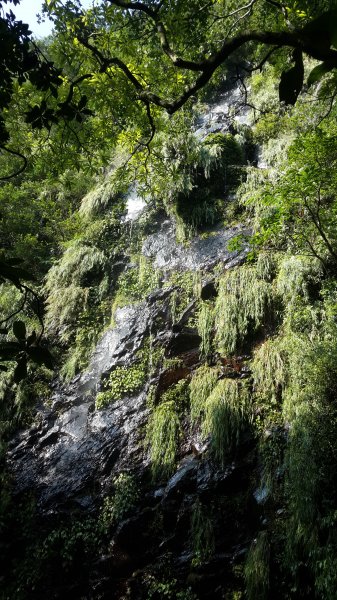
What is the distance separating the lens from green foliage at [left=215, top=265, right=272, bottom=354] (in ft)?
18.7

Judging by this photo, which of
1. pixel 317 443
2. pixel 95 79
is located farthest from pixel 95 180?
pixel 317 443

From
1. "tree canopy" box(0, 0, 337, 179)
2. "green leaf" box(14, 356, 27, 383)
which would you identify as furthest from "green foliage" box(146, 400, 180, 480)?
"green leaf" box(14, 356, 27, 383)

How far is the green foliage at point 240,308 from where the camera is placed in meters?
5.71

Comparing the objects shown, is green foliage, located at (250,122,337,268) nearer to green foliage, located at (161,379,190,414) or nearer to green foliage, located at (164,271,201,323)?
green foliage, located at (164,271,201,323)

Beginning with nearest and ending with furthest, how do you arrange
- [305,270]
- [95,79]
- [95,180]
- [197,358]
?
[95,79] → [305,270] → [197,358] → [95,180]

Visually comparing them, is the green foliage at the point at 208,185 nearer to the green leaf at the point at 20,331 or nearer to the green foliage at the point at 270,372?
the green foliage at the point at 270,372

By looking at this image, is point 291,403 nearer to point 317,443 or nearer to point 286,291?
point 317,443

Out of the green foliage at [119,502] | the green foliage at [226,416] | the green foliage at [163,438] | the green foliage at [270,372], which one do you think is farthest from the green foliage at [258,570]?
the green foliage at [119,502]

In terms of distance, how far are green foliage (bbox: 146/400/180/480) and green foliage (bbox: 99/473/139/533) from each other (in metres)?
0.35

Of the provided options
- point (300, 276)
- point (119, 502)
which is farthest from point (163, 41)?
point (119, 502)

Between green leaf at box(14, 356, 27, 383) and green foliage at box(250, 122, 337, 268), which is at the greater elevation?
green foliage at box(250, 122, 337, 268)

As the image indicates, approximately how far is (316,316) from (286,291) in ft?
2.43

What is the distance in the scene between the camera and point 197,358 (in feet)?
19.5

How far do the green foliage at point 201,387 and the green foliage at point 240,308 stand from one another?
40 centimetres
